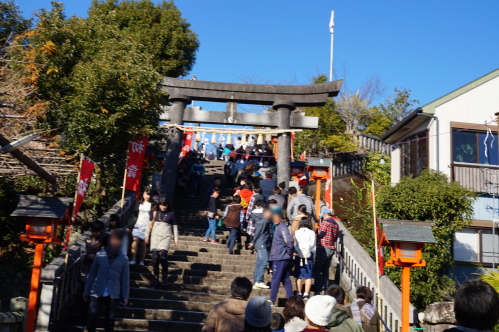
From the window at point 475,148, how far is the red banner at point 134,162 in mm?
10764

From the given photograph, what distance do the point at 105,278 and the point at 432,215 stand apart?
10.5m

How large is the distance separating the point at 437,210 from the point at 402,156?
659cm

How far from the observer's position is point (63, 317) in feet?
29.1

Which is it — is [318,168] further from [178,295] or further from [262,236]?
[178,295]

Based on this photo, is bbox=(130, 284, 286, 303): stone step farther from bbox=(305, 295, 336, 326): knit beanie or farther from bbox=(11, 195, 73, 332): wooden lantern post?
bbox=(305, 295, 336, 326): knit beanie

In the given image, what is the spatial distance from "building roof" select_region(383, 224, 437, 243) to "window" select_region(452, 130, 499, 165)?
34.1 feet

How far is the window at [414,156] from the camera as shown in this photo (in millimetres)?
18734

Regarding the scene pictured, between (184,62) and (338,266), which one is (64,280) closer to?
(338,266)

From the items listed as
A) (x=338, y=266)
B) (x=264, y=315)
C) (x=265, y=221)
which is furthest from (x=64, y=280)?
(x=338, y=266)

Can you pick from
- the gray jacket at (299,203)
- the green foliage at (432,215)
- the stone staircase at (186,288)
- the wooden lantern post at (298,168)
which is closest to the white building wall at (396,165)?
the wooden lantern post at (298,168)

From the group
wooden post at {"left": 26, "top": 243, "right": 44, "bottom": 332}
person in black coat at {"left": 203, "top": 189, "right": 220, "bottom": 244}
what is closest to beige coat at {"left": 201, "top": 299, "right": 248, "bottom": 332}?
wooden post at {"left": 26, "top": 243, "right": 44, "bottom": 332}

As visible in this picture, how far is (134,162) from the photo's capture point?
14.3 m

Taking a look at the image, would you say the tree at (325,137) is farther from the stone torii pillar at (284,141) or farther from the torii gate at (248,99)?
the stone torii pillar at (284,141)

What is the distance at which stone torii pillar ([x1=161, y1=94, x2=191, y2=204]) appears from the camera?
18.5m
